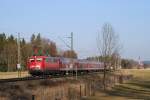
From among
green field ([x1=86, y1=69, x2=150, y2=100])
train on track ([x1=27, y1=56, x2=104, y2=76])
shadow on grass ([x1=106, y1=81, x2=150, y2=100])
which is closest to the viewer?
green field ([x1=86, y1=69, x2=150, y2=100])

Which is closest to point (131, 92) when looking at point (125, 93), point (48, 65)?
point (125, 93)

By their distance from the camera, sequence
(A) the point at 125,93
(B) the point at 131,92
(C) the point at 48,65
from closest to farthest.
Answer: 1. (A) the point at 125,93
2. (B) the point at 131,92
3. (C) the point at 48,65

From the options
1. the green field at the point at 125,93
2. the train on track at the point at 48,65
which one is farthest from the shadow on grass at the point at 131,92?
the train on track at the point at 48,65

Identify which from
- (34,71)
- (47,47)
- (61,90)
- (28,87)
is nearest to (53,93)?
(61,90)

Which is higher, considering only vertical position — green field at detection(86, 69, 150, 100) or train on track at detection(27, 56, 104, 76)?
train on track at detection(27, 56, 104, 76)

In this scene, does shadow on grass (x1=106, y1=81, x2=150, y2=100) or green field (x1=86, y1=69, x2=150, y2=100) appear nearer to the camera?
green field (x1=86, y1=69, x2=150, y2=100)

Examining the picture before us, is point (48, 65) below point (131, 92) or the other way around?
the other way around

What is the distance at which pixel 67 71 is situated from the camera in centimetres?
6931

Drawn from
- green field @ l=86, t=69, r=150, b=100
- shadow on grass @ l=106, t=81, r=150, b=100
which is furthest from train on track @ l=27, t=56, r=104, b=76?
green field @ l=86, t=69, r=150, b=100

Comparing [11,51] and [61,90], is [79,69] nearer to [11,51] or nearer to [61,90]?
[61,90]

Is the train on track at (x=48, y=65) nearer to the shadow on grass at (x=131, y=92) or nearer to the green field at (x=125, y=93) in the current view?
the shadow on grass at (x=131, y=92)

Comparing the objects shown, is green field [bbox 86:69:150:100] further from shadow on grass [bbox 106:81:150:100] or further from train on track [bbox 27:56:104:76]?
train on track [bbox 27:56:104:76]

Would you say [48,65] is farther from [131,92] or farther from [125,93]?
[125,93]

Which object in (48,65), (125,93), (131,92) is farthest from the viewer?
(48,65)
